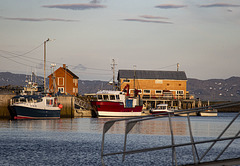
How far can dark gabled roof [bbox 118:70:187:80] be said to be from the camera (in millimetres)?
100562

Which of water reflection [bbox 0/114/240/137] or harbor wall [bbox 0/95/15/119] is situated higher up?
harbor wall [bbox 0/95/15/119]

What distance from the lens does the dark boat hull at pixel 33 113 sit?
6300 cm

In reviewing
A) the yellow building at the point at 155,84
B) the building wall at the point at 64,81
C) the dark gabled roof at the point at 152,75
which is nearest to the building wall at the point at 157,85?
the yellow building at the point at 155,84

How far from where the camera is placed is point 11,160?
962 inches

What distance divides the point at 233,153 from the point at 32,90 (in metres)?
52.0

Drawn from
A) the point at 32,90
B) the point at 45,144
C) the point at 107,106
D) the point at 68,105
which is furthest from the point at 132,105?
the point at 45,144

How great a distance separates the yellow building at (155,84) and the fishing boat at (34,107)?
109 ft

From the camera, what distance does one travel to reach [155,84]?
99.6 metres

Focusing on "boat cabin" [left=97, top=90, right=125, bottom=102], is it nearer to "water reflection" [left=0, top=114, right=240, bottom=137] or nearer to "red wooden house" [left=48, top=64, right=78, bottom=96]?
"water reflection" [left=0, top=114, right=240, bottom=137]

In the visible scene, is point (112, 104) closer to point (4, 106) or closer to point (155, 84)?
point (4, 106)

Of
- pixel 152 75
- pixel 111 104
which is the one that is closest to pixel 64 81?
pixel 152 75

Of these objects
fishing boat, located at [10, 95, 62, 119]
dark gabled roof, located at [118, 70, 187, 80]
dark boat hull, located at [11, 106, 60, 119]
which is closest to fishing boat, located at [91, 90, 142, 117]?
fishing boat, located at [10, 95, 62, 119]

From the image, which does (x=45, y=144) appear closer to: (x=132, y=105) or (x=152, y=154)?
(x=152, y=154)

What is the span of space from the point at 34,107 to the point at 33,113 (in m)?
0.99
